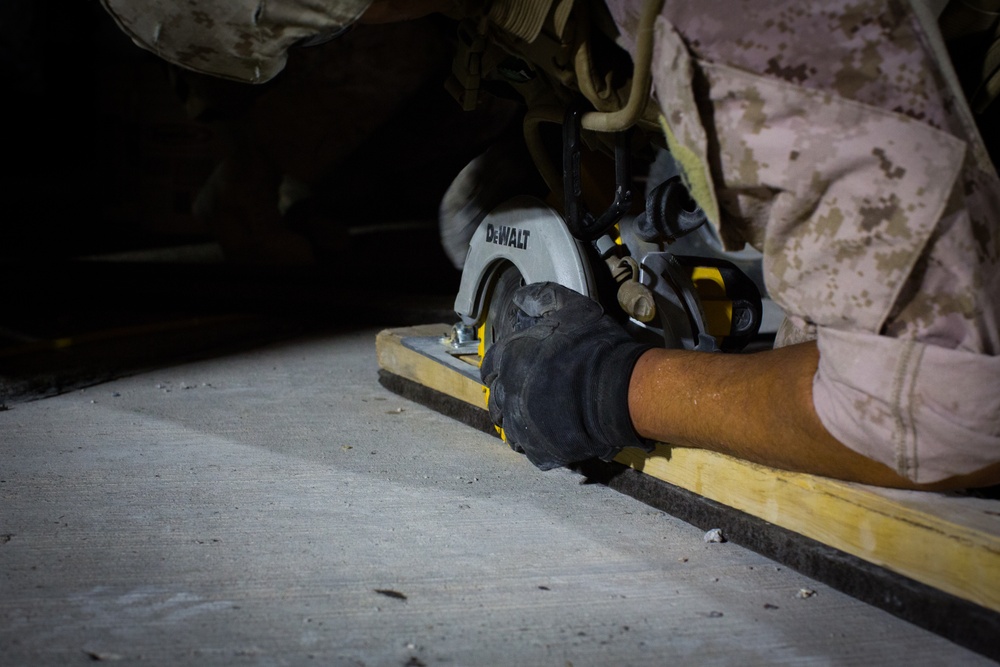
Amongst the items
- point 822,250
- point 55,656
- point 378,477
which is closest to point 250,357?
point 378,477

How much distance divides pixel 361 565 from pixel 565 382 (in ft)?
1.11

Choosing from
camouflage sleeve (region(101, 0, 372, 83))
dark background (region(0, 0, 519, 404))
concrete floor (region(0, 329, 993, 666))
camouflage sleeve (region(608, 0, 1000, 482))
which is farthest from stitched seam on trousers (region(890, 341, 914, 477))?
dark background (region(0, 0, 519, 404))

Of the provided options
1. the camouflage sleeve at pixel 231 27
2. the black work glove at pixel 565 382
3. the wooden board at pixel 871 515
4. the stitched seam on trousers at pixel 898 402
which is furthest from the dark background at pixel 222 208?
the stitched seam on trousers at pixel 898 402

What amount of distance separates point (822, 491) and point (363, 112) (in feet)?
9.25

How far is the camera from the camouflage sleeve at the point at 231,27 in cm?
114

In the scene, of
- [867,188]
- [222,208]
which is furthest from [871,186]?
[222,208]

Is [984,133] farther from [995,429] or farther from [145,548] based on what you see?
[145,548]

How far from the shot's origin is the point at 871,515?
3.51 ft

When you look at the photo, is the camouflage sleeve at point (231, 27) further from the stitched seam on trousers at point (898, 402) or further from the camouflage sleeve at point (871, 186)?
the stitched seam on trousers at point (898, 402)

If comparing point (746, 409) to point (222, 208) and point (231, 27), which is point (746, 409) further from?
point (222, 208)

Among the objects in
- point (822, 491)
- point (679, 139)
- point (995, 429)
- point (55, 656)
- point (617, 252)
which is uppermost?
point (679, 139)

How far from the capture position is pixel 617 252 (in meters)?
1.50

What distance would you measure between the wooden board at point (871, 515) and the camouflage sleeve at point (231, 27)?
692mm

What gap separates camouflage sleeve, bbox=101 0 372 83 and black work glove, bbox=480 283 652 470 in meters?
0.46
